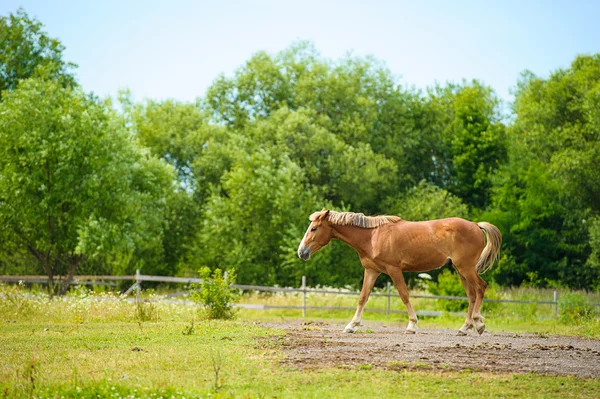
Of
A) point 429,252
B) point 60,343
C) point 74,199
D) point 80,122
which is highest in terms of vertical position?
point 80,122

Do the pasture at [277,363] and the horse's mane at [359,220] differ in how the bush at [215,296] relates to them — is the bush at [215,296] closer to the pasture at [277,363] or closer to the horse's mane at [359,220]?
the pasture at [277,363]

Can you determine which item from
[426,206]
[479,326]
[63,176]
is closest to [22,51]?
[63,176]

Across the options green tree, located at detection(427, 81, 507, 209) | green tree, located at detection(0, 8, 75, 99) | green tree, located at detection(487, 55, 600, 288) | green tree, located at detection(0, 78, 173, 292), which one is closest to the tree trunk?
green tree, located at detection(0, 78, 173, 292)

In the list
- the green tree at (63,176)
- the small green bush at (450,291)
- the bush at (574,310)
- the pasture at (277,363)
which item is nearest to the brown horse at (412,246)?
the pasture at (277,363)

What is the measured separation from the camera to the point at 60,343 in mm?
11898

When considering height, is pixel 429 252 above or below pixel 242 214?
below

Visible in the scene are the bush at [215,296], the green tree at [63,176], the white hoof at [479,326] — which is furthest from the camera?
A: the green tree at [63,176]

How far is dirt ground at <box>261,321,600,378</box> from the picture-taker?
9.38 metres

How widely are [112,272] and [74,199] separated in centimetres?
648

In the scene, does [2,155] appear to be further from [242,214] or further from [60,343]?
[60,343]

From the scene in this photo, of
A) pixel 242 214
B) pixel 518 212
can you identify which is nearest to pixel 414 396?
pixel 242 214

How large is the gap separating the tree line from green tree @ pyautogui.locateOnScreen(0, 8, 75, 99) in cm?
8

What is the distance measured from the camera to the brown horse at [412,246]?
47.7 feet

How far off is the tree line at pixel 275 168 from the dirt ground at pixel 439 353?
59.0 feet
